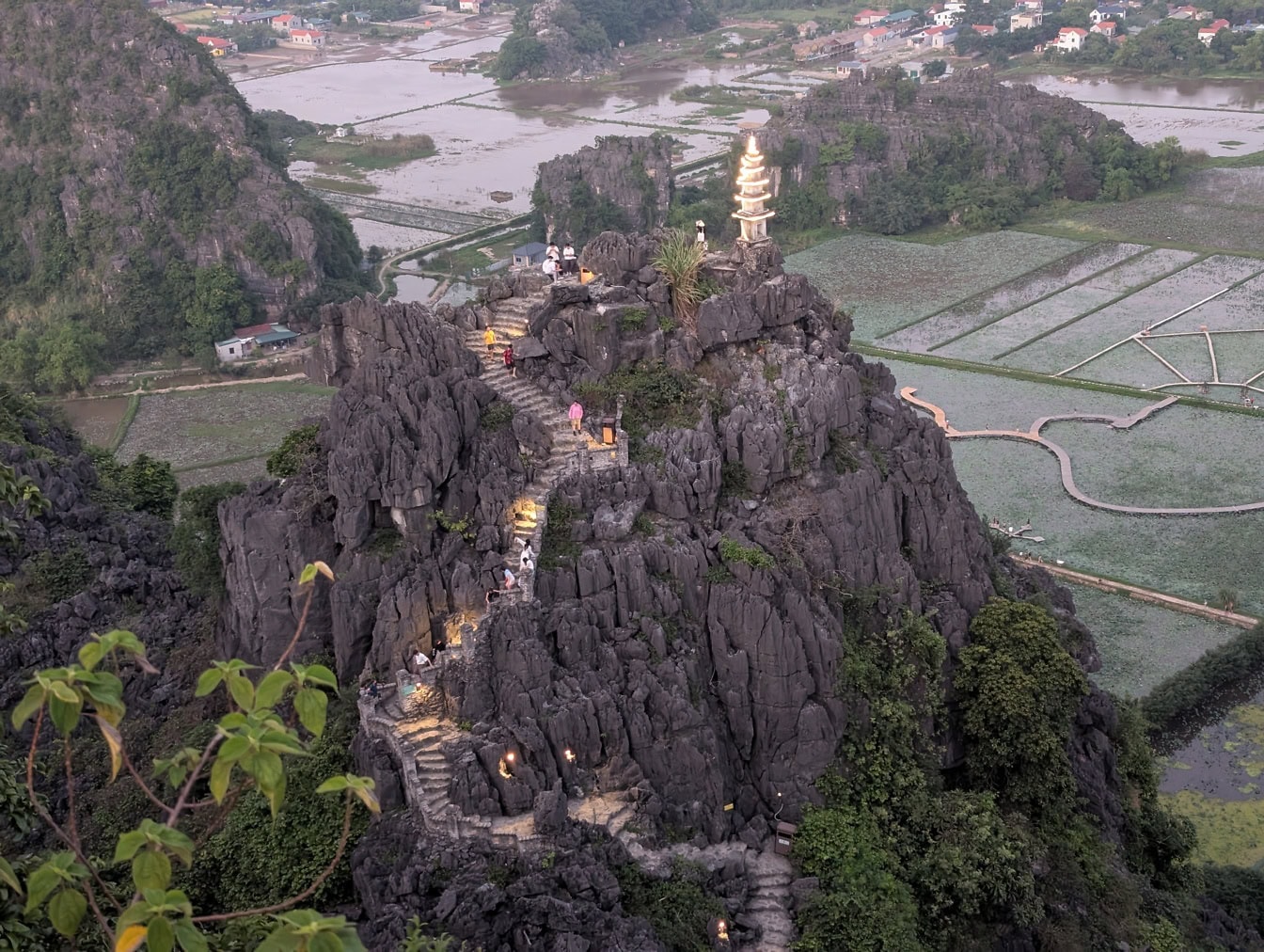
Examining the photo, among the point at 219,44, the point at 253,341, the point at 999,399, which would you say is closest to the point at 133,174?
the point at 253,341

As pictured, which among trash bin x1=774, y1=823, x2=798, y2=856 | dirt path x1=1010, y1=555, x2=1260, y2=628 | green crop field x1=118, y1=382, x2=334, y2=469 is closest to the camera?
trash bin x1=774, y1=823, x2=798, y2=856

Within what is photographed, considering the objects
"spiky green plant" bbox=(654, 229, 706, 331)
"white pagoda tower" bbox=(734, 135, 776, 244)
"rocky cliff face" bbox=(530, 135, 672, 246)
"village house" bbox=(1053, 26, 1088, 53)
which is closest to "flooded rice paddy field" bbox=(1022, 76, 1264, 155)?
"village house" bbox=(1053, 26, 1088, 53)

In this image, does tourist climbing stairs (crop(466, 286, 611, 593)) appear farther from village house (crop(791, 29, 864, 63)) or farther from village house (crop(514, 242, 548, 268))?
village house (crop(791, 29, 864, 63))

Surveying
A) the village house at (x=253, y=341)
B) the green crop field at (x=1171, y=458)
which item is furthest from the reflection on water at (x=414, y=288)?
the green crop field at (x=1171, y=458)

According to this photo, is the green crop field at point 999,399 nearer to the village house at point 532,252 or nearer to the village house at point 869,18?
the village house at point 532,252

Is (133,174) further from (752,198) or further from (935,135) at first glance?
(752,198)

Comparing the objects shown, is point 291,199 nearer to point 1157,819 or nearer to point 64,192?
point 64,192
